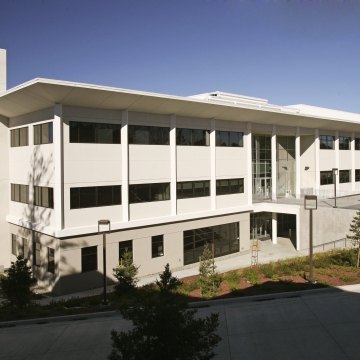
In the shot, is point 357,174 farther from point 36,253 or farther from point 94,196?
point 36,253

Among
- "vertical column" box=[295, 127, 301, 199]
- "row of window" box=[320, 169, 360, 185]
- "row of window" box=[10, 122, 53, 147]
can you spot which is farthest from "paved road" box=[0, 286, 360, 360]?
"row of window" box=[320, 169, 360, 185]

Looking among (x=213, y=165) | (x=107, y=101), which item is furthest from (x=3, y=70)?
(x=213, y=165)

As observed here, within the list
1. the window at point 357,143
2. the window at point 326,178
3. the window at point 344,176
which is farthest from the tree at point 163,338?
the window at point 357,143

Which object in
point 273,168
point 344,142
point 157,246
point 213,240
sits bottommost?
point 213,240

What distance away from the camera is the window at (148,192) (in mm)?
25438

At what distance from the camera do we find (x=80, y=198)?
23.1 m

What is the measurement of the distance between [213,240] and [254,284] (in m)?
12.4

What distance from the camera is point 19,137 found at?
26.9 metres

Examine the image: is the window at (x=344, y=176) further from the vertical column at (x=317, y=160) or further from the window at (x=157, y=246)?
the window at (x=157, y=246)

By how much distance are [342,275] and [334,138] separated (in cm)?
2854

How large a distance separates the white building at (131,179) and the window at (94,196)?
58mm

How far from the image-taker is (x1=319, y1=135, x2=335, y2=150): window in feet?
137

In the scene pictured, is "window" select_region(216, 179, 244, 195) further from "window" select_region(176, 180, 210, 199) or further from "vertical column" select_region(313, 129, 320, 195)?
"vertical column" select_region(313, 129, 320, 195)

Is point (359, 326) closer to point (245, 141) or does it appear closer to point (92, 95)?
point (92, 95)
